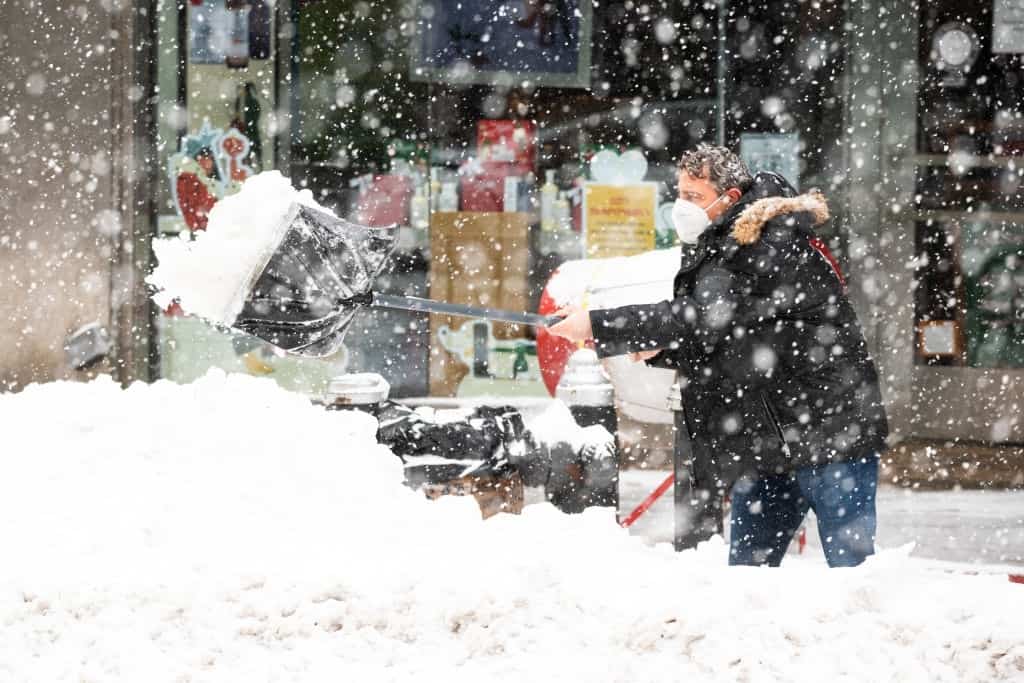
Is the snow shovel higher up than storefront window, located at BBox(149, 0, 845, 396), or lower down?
lower down

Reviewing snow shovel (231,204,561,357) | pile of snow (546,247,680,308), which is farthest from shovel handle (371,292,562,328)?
Result: pile of snow (546,247,680,308)

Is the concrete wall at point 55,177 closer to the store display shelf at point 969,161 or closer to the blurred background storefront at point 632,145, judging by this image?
the blurred background storefront at point 632,145

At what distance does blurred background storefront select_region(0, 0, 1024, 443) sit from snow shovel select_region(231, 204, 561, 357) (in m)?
4.97

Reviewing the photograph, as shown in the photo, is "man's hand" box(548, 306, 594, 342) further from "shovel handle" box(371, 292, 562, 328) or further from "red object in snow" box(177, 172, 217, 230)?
"red object in snow" box(177, 172, 217, 230)

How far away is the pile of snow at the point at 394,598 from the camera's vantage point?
8.34 feet

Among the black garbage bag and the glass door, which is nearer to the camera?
the black garbage bag

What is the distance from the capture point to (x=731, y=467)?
12.2ft

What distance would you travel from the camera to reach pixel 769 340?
3.67 m

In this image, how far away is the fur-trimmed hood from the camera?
142 inches

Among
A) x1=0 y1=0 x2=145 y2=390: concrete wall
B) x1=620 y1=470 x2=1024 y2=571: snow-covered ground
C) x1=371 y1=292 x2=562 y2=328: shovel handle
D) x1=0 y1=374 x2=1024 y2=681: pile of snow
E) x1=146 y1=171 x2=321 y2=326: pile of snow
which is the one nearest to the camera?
x1=0 y1=374 x2=1024 y2=681: pile of snow

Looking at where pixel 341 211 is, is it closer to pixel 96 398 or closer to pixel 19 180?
pixel 19 180

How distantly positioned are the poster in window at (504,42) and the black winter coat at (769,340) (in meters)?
5.35

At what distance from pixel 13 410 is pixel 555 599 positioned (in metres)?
2.57

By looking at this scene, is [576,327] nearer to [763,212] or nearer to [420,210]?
[763,212]
